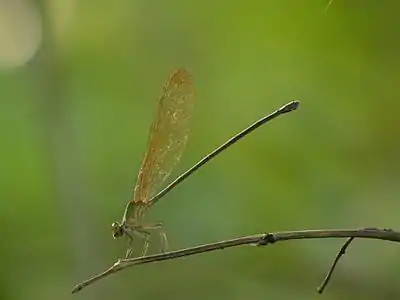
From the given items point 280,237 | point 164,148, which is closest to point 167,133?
point 164,148

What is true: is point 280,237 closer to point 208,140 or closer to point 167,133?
point 167,133

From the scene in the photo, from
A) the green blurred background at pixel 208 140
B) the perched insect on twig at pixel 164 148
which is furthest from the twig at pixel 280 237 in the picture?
the green blurred background at pixel 208 140

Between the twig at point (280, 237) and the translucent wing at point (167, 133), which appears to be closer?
the twig at point (280, 237)

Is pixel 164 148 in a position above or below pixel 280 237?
above

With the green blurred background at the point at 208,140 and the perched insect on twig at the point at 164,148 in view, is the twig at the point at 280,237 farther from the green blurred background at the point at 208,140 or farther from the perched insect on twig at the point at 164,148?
the green blurred background at the point at 208,140

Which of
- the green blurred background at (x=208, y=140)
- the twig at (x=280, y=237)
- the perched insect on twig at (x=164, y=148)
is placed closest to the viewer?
the twig at (x=280, y=237)

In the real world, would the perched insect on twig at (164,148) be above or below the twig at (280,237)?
above
